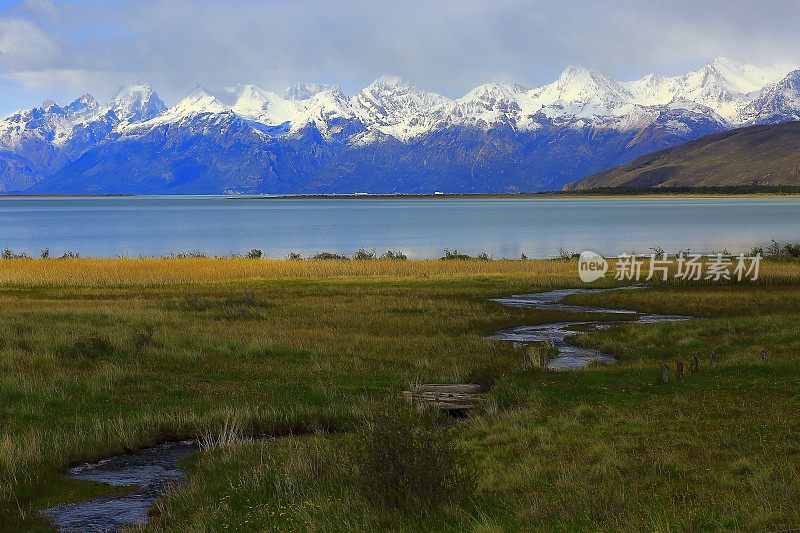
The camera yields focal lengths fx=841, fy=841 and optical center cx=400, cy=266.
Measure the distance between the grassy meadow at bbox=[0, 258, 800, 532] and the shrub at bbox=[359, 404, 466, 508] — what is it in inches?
1.2

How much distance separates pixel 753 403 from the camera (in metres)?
18.7

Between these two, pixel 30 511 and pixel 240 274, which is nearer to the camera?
pixel 30 511

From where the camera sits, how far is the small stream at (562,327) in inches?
1144

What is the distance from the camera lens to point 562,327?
124ft

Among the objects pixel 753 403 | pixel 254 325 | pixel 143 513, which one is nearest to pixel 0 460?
pixel 143 513

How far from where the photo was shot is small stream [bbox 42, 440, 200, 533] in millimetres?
13773

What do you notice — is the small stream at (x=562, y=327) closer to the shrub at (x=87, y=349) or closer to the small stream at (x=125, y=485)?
the small stream at (x=125, y=485)

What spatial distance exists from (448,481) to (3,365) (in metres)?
17.6

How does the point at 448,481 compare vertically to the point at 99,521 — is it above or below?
above

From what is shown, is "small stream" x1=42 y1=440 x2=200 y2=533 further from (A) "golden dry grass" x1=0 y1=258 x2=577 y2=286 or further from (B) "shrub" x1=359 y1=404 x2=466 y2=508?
(A) "golden dry grass" x1=0 y1=258 x2=577 y2=286

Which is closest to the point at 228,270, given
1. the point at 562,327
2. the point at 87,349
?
the point at 562,327

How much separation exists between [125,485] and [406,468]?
21.1ft

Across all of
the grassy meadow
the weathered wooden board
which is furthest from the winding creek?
the weathered wooden board

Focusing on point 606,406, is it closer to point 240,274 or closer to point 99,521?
point 99,521
